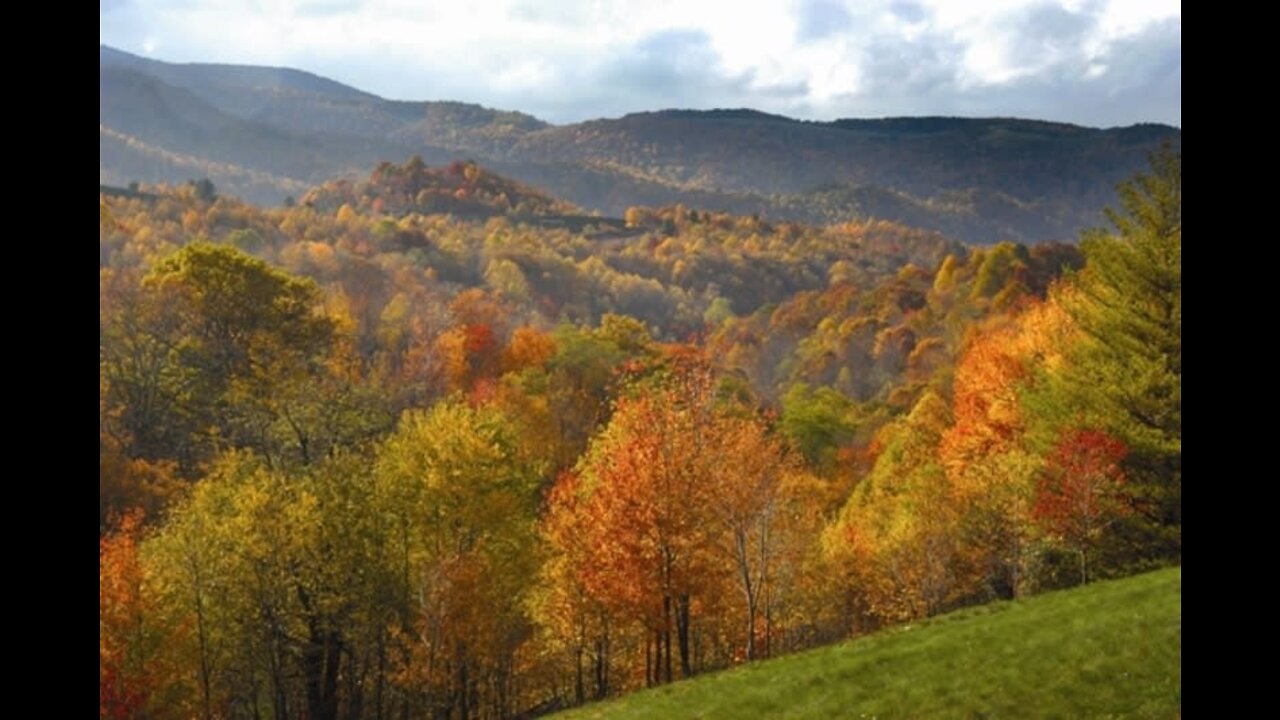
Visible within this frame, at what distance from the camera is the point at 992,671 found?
2195cm

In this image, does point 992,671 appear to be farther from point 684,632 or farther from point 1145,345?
point 1145,345

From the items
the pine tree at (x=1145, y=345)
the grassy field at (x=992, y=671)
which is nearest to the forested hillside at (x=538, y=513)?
the pine tree at (x=1145, y=345)

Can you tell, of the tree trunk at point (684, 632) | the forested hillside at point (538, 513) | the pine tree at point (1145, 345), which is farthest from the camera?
the pine tree at point (1145, 345)

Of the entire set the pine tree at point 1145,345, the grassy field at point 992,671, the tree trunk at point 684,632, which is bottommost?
the tree trunk at point 684,632

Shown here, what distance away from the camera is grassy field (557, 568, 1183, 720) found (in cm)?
1986

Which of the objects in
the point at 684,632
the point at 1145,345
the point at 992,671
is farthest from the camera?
the point at 1145,345

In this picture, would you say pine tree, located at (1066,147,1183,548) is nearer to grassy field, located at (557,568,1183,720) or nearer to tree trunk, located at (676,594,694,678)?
grassy field, located at (557,568,1183,720)

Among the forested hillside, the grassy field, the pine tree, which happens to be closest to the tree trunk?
the forested hillside

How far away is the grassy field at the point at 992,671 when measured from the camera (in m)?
19.9

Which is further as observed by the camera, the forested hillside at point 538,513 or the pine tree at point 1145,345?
the pine tree at point 1145,345

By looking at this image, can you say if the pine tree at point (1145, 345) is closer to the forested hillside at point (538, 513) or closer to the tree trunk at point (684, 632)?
the forested hillside at point (538, 513)

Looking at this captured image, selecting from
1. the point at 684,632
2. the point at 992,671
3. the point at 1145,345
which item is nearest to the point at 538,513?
the point at 684,632
